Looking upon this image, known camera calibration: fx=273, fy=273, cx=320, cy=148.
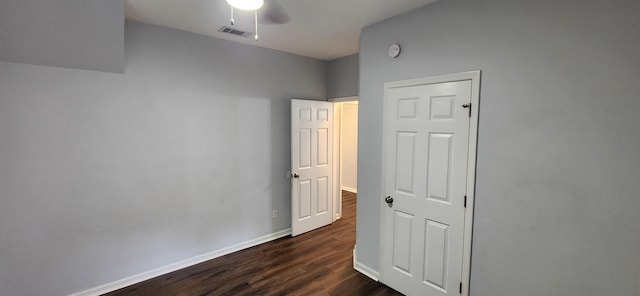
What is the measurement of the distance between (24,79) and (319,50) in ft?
9.40

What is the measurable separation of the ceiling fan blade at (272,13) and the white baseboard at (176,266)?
2.64 m

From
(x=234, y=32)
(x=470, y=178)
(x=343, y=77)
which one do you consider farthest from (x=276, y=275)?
(x=343, y=77)

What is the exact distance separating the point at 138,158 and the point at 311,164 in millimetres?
2123

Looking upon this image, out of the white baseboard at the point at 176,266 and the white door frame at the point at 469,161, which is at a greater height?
the white door frame at the point at 469,161

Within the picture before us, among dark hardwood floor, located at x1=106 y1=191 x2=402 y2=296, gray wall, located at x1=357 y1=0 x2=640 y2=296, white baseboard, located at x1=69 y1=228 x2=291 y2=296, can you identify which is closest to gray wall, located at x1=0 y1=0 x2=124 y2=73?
white baseboard, located at x1=69 y1=228 x2=291 y2=296

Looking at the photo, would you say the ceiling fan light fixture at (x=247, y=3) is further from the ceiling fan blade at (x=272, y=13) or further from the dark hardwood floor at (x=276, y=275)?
the dark hardwood floor at (x=276, y=275)

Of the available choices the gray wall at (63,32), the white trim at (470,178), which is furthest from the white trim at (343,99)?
the gray wall at (63,32)

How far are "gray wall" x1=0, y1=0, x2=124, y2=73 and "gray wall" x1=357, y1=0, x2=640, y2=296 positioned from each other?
8.15 feet

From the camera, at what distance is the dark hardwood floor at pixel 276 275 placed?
263cm

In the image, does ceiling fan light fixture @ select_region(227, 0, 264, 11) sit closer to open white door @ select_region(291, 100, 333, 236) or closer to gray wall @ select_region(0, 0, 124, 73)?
gray wall @ select_region(0, 0, 124, 73)

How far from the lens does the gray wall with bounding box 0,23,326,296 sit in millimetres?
2236

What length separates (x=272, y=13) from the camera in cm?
225

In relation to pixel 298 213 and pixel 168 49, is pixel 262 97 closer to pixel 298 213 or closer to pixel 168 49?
pixel 168 49

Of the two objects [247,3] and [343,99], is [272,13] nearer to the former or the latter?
[247,3]
